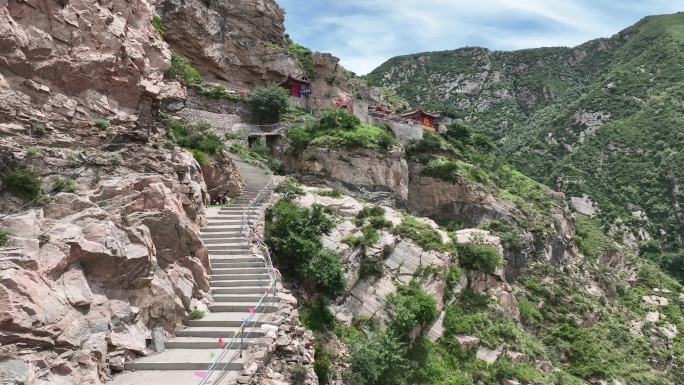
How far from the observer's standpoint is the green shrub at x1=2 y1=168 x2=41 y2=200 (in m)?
10.6

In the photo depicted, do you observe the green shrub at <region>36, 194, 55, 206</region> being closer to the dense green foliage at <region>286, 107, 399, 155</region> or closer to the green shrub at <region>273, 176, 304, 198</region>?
the green shrub at <region>273, 176, 304, 198</region>

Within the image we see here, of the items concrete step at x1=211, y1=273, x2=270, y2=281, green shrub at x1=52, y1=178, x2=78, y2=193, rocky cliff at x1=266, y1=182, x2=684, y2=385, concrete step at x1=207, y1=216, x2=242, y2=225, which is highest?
green shrub at x1=52, y1=178, x2=78, y2=193

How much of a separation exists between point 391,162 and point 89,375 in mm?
24687

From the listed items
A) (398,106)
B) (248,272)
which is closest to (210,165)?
(248,272)

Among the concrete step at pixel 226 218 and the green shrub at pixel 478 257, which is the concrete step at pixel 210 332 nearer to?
the concrete step at pixel 226 218

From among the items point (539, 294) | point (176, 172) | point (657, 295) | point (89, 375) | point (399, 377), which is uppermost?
point (176, 172)

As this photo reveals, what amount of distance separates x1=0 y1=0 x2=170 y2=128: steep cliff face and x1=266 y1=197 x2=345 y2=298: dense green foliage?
253 inches

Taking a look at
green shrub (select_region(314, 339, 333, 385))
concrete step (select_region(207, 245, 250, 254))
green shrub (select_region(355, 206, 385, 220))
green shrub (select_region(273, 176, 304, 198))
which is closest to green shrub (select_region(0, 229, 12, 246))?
concrete step (select_region(207, 245, 250, 254))

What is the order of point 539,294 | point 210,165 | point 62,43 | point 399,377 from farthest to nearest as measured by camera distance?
point 539,294, point 210,165, point 399,377, point 62,43

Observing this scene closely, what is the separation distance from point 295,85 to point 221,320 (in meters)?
31.9

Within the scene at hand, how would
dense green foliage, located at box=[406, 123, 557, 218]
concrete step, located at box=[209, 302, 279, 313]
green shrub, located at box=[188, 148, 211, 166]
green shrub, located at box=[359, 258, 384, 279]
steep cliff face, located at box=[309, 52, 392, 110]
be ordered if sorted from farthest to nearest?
steep cliff face, located at box=[309, 52, 392, 110], dense green foliage, located at box=[406, 123, 557, 218], green shrub, located at box=[188, 148, 211, 166], green shrub, located at box=[359, 258, 384, 279], concrete step, located at box=[209, 302, 279, 313]

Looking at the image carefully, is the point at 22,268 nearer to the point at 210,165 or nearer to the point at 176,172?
the point at 176,172

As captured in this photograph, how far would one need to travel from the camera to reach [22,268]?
878 centimetres

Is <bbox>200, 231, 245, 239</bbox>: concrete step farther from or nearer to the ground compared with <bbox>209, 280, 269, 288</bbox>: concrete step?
farther from the ground
